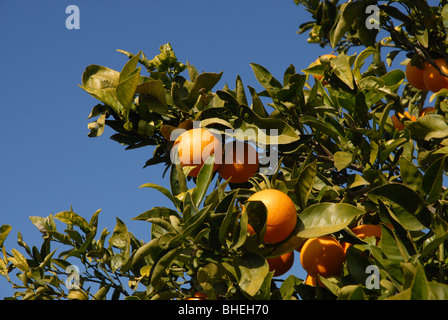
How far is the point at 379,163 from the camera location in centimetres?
179

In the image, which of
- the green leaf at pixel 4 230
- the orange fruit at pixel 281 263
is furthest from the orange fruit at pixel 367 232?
the green leaf at pixel 4 230

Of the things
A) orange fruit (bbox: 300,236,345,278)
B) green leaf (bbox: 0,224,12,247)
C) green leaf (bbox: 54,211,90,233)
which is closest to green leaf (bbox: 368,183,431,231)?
orange fruit (bbox: 300,236,345,278)

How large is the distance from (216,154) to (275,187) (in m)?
0.24

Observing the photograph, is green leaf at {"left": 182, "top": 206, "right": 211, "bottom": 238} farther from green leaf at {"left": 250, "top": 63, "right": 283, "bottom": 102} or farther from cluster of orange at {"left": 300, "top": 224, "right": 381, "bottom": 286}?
green leaf at {"left": 250, "top": 63, "right": 283, "bottom": 102}

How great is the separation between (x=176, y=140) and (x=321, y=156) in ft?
1.99

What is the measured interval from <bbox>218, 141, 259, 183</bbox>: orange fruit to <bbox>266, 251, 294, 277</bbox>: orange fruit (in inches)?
12.3

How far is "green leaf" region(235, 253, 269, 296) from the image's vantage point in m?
1.24

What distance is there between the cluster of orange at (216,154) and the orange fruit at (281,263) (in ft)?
1.02

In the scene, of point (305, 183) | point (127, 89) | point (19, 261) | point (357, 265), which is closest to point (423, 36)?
point (305, 183)

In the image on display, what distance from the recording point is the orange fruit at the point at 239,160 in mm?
1691

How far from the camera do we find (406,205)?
51.9 inches

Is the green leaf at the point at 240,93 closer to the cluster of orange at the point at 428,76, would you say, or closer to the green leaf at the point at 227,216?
the green leaf at the point at 227,216
